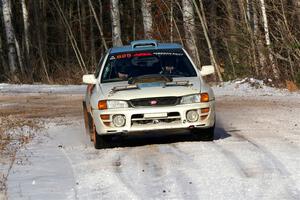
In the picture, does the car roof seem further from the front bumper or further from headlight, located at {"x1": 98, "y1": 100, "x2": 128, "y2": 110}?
the front bumper

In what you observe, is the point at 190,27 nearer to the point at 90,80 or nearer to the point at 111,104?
the point at 90,80

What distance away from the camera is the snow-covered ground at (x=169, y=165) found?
790 cm

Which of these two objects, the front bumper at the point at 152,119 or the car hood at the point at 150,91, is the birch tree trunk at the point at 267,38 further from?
the front bumper at the point at 152,119

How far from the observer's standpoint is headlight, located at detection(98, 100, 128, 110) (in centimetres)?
1097

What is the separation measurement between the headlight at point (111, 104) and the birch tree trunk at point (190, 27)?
46.3 feet

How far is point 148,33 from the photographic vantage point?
2945 centimetres

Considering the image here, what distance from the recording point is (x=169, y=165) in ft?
30.6

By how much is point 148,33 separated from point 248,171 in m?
21.0

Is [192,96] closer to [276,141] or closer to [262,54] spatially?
[276,141]

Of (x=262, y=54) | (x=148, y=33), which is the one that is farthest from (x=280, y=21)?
(x=148, y=33)

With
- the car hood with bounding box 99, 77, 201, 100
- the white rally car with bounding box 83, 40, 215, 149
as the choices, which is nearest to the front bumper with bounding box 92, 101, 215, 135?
the white rally car with bounding box 83, 40, 215, 149

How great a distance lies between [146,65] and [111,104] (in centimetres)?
148

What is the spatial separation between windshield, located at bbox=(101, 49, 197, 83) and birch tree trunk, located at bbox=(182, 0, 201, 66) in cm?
1258

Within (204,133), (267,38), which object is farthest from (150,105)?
(267,38)
